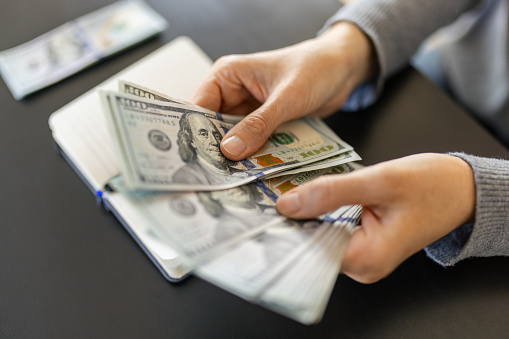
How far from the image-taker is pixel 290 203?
534 mm

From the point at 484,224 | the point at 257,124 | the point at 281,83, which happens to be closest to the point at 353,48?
the point at 281,83

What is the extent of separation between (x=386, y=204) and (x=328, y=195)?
91mm

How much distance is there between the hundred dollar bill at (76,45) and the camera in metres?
0.86

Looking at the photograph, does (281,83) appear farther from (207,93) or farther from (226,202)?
(226,202)

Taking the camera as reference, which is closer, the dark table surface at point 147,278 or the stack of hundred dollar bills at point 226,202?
the stack of hundred dollar bills at point 226,202

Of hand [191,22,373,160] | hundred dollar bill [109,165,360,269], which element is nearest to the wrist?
hand [191,22,373,160]

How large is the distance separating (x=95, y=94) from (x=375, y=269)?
25.4 inches

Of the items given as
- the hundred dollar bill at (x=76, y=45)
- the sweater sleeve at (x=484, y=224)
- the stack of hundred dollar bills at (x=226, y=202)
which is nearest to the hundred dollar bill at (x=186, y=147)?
the stack of hundred dollar bills at (x=226, y=202)

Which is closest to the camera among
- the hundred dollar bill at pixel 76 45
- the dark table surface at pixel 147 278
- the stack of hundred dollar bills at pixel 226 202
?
the stack of hundred dollar bills at pixel 226 202

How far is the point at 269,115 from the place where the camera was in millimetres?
→ 668

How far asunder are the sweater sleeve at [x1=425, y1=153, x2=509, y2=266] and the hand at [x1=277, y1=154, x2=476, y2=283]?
5 cm

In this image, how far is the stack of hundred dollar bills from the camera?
44cm

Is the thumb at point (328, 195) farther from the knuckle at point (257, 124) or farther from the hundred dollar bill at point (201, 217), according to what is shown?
the knuckle at point (257, 124)

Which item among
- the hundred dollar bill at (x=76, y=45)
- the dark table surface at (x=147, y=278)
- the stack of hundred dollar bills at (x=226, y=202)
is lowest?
the dark table surface at (x=147, y=278)
